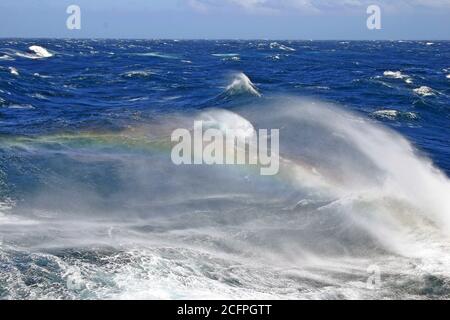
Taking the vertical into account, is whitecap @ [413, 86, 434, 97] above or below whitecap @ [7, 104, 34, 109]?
above

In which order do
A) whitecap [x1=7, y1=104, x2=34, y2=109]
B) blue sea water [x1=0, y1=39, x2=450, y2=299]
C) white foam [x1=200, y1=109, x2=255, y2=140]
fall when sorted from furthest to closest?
whitecap [x1=7, y1=104, x2=34, y2=109], white foam [x1=200, y1=109, x2=255, y2=140], blue sea water [x1=0, y1=39, x2=450, y2=299]

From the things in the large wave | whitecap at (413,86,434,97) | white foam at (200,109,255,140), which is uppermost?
whitecap at (413,86,434,97)

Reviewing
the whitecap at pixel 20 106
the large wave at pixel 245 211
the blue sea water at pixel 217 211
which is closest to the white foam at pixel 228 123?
the blue sea water at pixel 217 211

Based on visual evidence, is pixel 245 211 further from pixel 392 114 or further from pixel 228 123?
pixel 392 114

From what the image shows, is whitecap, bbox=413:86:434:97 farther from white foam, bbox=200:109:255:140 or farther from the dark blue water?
white foam, bbox=200:109:255:140

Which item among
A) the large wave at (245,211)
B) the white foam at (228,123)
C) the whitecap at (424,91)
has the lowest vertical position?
the large wave at (245,211)

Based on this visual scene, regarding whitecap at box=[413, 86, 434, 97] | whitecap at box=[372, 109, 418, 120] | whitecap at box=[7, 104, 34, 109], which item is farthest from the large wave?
whitecap at box=[413, 86, 434, 97]

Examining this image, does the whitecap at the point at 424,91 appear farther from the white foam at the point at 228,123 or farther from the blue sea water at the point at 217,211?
the white foam at the point at 228,123

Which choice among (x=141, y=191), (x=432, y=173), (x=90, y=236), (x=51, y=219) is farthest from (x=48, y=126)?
(x=432, y=173)

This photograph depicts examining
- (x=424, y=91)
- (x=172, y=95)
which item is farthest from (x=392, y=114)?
(x=172, y=95)

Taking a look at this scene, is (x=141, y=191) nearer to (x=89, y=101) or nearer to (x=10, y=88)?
(x=89, y=101)

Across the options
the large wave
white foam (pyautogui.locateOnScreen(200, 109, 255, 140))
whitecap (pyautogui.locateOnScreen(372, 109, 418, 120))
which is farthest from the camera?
whitecap (pyautogui.locateOnScreen(372, 109, 418, 120))
